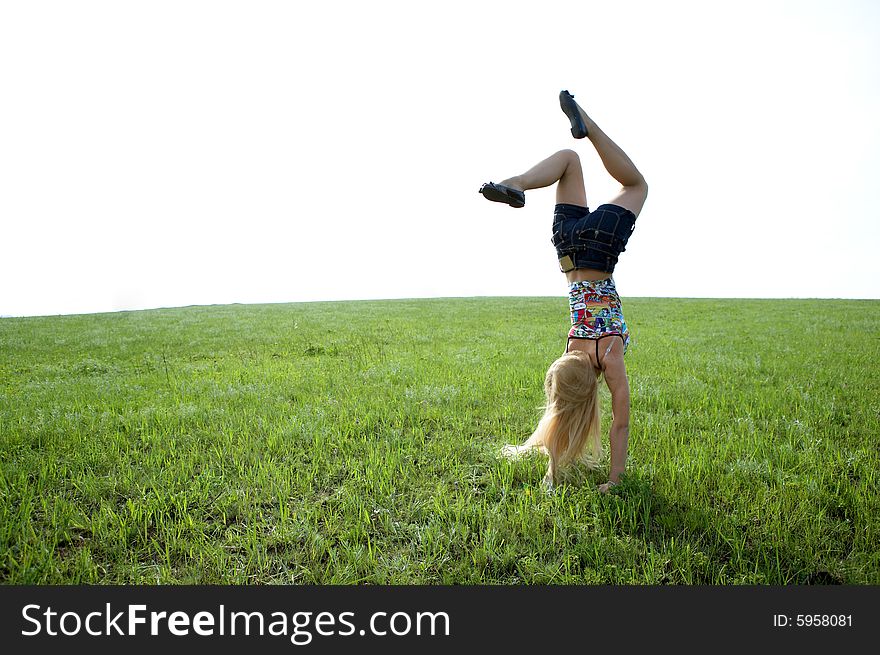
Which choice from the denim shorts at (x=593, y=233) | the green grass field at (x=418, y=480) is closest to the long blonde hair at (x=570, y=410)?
the green grass field at (x=418, y=480)

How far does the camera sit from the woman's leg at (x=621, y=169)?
4617 mm

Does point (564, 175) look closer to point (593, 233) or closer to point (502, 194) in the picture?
point (593, 233)

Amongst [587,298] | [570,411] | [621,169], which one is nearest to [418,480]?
[570,411]

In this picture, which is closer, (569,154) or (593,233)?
(593,233)

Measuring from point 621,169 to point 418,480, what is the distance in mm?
3638

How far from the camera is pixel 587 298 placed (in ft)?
15.6

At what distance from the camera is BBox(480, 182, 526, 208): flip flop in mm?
4156

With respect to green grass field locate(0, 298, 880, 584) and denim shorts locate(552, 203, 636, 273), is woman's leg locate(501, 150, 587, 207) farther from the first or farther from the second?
green grass field locate(0, 298, 880, 584)

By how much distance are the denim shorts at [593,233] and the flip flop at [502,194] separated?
2.20 feet

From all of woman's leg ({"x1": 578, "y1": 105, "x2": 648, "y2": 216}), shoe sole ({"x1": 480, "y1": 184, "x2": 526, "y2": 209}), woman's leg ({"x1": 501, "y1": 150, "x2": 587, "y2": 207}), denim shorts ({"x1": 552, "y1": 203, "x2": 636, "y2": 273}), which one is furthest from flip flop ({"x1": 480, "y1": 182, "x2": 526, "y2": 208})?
woman's leg ({"x1": 578, "y1": 105, "x2": 648, "y2": 216})

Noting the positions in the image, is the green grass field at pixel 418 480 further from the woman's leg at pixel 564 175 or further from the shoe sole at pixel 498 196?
the woman's leg at pixel 564 175

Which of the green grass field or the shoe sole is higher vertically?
the shoe sole

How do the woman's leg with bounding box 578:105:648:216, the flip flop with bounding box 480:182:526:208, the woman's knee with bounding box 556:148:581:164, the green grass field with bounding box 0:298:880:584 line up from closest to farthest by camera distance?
the green grass field with bounding box 0:298:880:584, the flip flop with bounding box 480:182:526:208, the woman's leg with bounding box 578:105:648:216, the woman's knee with bounding box 556:148:581:164

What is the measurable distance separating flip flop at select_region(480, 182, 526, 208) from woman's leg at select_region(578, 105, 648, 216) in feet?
3.39
